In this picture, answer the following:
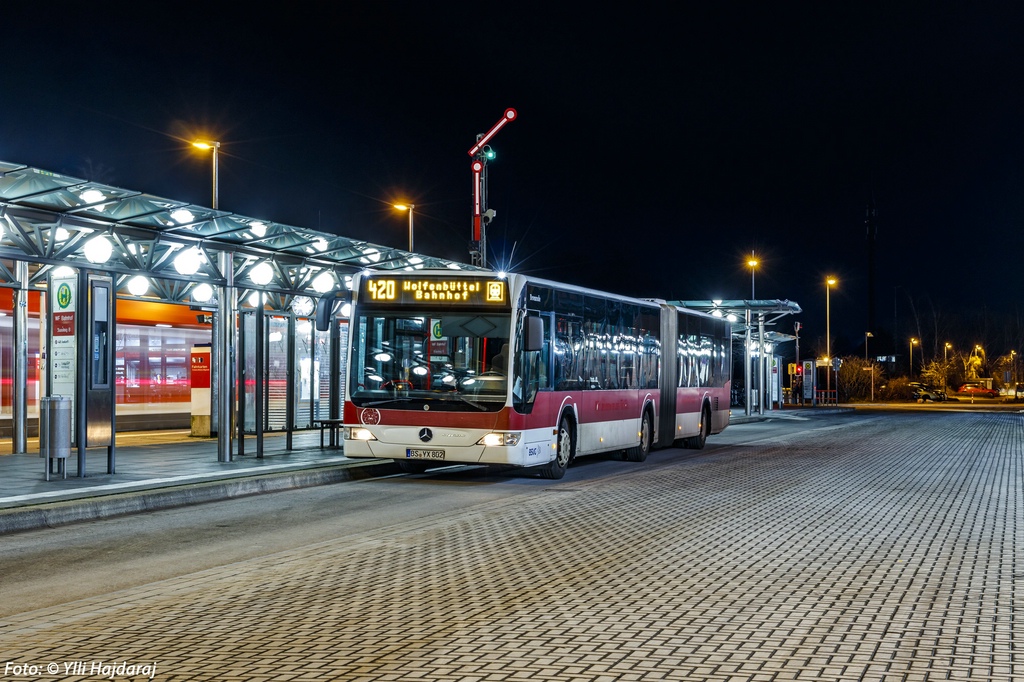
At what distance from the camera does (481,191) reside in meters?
23.2

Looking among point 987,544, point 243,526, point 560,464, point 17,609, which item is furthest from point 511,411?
point 17,609

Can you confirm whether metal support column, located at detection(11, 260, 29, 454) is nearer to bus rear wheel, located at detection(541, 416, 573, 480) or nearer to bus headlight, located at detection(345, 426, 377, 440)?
bus headlight, located at detection(345, 426, 377, 440)

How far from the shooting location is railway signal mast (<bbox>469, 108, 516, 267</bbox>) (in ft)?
74.0

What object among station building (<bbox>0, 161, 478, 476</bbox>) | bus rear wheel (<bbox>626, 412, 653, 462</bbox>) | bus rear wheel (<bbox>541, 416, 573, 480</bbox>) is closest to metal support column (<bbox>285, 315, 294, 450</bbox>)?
station building (<bbox>0, 161, 478, 476</bbox>)

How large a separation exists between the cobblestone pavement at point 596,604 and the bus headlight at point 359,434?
318 centimetres

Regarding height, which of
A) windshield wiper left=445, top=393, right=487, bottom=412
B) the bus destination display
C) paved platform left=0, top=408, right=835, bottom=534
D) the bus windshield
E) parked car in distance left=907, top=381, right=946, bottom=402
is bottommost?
parked car in distance left=907, top=381, right=946, bottom=402

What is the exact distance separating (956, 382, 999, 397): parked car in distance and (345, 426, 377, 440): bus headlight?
8440 cm

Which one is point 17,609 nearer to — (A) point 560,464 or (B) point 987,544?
(B) point 987,544

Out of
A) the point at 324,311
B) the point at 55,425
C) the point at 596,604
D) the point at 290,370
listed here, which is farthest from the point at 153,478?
the point at 596,604

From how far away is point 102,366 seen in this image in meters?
15.3

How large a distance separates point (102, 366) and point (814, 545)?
10320 millimetres

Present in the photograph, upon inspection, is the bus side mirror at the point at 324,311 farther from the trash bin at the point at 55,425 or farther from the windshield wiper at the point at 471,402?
the trash bin at the point at 55,425

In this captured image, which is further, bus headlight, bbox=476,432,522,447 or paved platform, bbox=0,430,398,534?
bus headlight, bbox=476,432,522,447

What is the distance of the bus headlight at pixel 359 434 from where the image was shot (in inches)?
620
